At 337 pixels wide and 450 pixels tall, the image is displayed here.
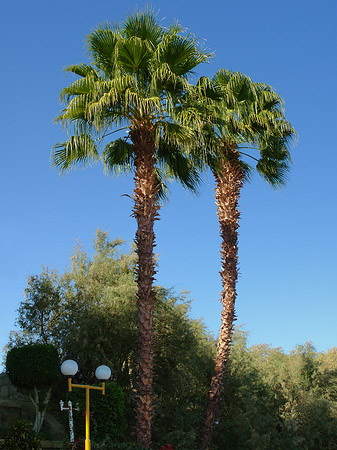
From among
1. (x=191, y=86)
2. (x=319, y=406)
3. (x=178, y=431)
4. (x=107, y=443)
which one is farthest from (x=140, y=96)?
(x=319, y=406)

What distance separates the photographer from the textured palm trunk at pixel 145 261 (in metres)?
12.6

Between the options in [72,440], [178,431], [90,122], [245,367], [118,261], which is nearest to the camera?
[72,440]

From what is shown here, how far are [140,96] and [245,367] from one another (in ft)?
35.4

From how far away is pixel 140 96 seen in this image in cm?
1343

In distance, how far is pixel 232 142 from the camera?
16.6 m

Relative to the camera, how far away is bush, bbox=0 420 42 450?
43.3 ft

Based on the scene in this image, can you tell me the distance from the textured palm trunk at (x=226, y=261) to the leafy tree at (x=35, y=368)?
14.8 ft

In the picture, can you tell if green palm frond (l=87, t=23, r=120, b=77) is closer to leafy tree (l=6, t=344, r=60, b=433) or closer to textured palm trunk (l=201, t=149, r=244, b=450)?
textured palm trunk (l=201, t=149, r=244, b=450)

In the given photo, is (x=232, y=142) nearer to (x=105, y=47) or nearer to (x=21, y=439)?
(x=105, y=47)

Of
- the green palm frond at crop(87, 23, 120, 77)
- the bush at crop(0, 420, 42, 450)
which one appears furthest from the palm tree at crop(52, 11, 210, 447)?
the bush at crop(0, 420, 42, 450)

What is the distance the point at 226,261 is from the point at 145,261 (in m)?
3.23

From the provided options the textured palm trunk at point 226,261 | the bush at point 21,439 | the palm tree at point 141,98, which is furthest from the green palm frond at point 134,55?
the bush at point 21,439

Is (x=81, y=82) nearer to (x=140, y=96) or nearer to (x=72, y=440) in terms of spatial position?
(x=140, y=96)

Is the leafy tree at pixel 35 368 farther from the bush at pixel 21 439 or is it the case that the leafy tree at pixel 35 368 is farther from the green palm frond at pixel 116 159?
the green palm frond at pixel 116 159
